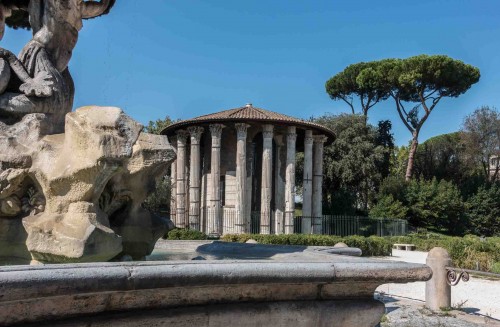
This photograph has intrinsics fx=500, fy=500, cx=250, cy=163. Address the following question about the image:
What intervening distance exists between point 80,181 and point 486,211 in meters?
38.5

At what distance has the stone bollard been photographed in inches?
314

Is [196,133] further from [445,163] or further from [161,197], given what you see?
[445,163]

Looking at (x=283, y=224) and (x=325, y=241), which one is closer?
(x=325, y=241)

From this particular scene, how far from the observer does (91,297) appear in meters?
2.09

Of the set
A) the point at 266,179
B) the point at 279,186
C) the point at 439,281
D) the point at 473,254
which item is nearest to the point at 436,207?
the point at 279,186

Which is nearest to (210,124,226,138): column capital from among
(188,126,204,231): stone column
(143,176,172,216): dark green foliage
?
(188,126,204,231): stone column

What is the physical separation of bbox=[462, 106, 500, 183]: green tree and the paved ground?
33916 millimetres

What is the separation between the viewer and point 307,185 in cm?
2773

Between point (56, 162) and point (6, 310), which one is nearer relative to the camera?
point (6, 310)

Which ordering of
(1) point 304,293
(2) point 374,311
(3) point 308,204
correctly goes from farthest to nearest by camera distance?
(3) point 308,204
(2) point 374,311
(1) point 304,293

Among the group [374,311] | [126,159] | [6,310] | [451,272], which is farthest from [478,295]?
[6,310]

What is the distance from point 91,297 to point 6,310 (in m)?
0.32

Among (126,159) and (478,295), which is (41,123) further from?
(478,295)

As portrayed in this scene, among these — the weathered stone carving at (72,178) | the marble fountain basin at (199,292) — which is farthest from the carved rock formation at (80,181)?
the marble fountain basin at (199,292)
